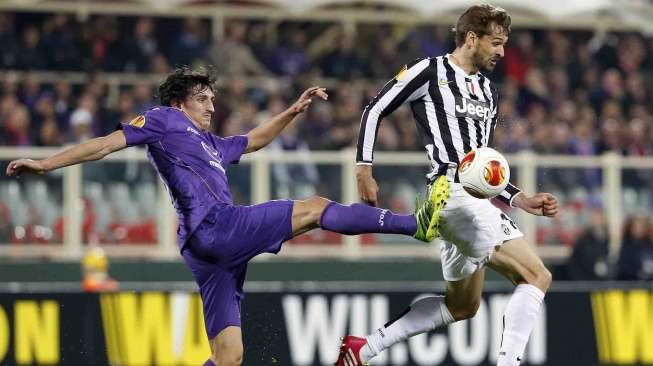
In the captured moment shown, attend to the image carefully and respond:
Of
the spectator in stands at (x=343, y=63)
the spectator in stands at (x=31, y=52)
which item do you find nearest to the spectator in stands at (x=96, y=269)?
the spectator in stands at (x=31, y=52)

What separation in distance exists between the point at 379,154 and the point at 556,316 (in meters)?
3.86

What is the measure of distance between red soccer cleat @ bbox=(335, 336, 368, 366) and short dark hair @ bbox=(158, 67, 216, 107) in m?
1.80

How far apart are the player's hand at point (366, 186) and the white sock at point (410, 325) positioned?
927 mm

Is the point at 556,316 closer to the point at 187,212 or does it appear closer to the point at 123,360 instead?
the point at 123,360

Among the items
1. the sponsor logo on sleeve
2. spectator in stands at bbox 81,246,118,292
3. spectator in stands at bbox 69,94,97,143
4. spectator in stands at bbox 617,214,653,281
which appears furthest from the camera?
spectator in stands at bbox 617,214,653,281

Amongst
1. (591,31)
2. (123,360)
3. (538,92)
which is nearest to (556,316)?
(123,360)

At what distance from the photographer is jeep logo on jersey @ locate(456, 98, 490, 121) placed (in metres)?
8.77

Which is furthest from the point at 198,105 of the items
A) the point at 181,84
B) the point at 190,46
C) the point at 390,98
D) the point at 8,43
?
the point at 190,46

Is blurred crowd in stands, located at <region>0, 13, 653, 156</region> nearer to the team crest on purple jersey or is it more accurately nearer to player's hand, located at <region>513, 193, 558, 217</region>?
the team crest on purple jersey

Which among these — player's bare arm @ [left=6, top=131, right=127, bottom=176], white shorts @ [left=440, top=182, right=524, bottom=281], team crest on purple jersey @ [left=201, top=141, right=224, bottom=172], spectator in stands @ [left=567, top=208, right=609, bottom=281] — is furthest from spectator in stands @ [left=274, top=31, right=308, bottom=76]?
player's bare arm @ [left=6, top=131, right=127, bottom=176]

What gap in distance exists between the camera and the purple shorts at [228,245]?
8.55 metres

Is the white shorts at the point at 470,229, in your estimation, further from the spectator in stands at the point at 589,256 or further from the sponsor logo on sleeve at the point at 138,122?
the spectator in stands at the point at 589,256

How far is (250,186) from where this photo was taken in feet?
50.9

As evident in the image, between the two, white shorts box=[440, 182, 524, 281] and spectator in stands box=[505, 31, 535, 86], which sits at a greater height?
spectator in stands box=[505, 31, 535, 86]
